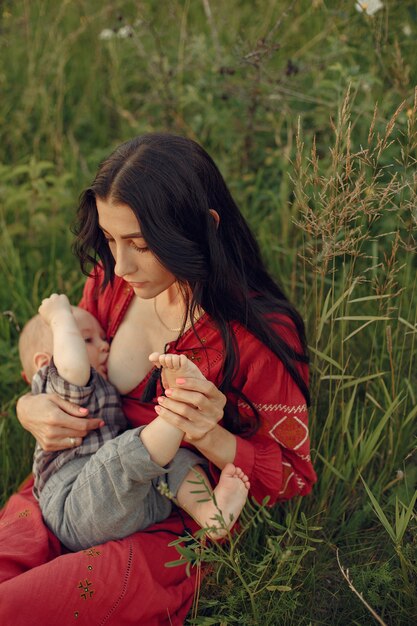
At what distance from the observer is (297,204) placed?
2.00m

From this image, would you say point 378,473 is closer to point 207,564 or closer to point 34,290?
point 207,564

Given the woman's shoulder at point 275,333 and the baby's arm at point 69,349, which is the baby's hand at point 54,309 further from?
the woman's shoulder at point 275,333

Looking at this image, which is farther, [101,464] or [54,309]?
[54,309]

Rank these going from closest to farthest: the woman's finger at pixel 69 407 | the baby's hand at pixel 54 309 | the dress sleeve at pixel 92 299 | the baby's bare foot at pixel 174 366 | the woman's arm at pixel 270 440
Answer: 1. the baby's bare foot at pixel 174 366
2. the woman's arm at pixel 270 440
3. the woman's finger at pixel 69 407
4. the baby's hand at pixel 54 309
5. the dress sleeve at pixel 92 299

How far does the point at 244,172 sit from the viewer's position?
10.7 ft

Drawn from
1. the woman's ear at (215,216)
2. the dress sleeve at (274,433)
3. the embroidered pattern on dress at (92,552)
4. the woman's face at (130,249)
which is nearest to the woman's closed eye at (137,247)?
the woman's face at (130,249)

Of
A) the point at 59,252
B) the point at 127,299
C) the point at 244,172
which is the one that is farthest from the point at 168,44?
the point at 127,299

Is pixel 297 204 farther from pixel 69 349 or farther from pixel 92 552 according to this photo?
pixel 92 552

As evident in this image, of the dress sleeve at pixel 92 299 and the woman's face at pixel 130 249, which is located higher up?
the woman's face at pixel 130 249

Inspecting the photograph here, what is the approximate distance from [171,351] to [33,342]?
0.51 metres

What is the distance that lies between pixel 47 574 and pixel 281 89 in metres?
1.97

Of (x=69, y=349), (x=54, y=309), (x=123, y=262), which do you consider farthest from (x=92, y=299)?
(x=123, y=262)

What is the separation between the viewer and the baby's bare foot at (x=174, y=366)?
1773 millimetres

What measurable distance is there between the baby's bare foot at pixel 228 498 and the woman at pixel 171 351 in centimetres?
9
